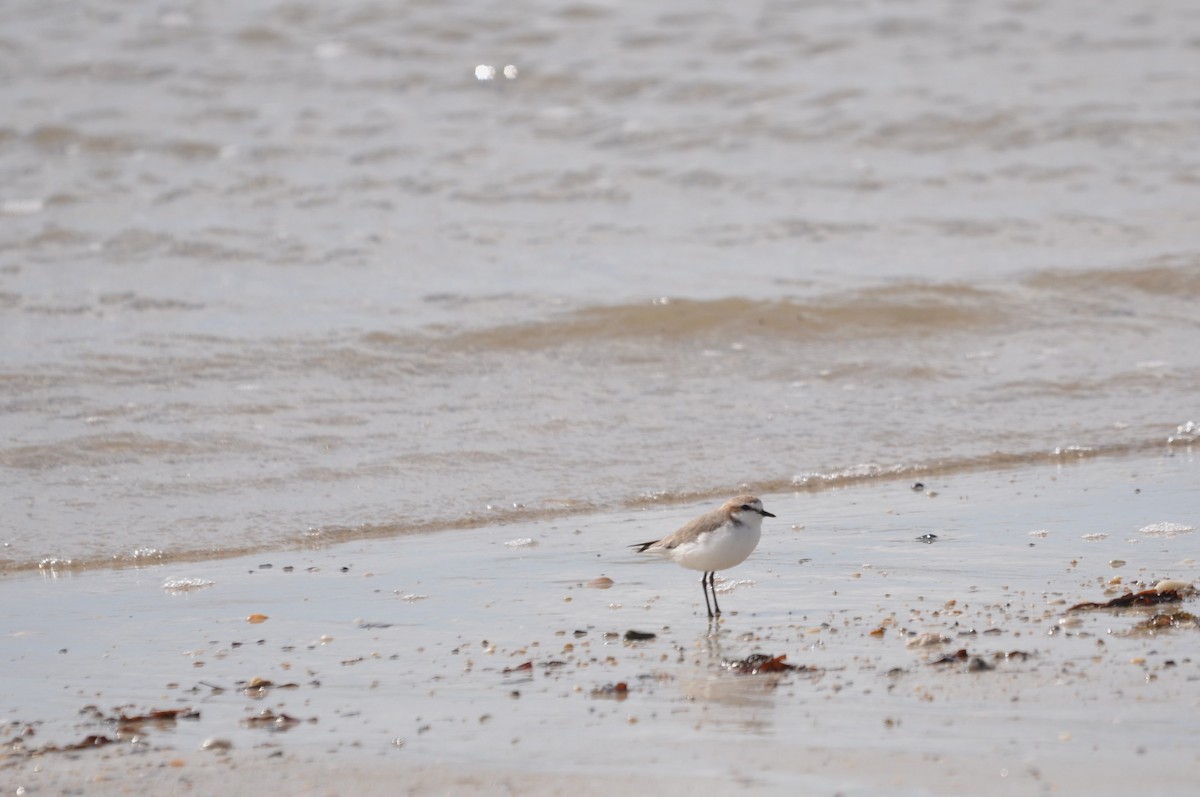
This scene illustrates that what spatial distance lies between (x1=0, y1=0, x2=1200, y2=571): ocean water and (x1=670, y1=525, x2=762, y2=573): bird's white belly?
6.18 ft

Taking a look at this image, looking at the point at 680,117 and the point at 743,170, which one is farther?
the point at 680,117

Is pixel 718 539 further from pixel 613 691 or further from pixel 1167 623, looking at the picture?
pixel 1167 623

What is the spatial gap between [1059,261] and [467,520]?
22.5ft

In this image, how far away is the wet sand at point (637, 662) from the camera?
3.69 m

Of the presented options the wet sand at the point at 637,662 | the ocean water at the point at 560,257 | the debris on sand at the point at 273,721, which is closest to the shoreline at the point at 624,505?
the ocean water at the point at 560,257

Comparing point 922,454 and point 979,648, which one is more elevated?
point 979,648

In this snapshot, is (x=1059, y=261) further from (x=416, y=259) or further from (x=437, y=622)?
(x=437, y=622)

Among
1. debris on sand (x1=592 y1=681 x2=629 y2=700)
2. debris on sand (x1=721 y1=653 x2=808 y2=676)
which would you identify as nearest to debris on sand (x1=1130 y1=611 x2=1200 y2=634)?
debris on sand (x1=721 y1=653 x2=808 y2=676)

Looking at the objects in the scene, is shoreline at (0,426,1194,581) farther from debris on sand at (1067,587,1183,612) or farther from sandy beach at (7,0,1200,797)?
debris on sand at (1067,587,1183,612)

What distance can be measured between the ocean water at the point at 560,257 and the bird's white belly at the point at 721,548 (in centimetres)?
188

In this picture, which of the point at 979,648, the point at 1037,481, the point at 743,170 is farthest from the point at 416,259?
the point at 979,648

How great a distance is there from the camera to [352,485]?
7.41 m

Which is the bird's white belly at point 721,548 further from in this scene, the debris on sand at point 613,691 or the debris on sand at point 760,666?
the debris on sand at point 613,691

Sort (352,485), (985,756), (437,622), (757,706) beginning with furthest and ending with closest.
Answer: (352,485) < (437,622) < (757,706) < (985,756)
